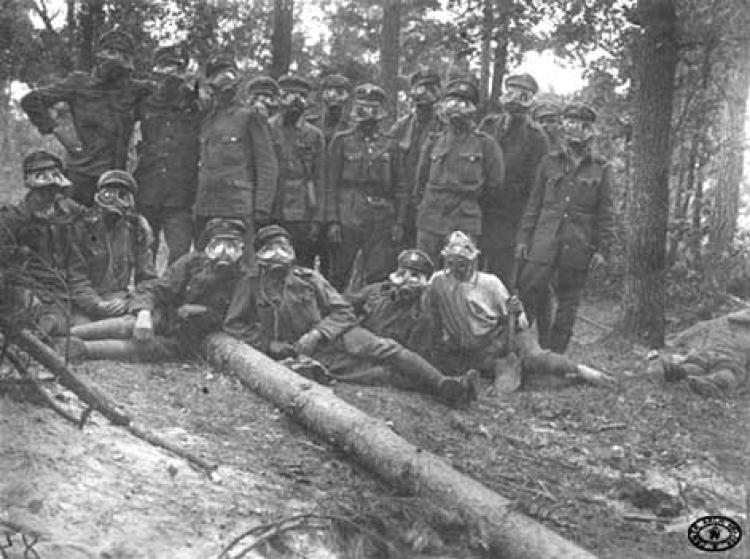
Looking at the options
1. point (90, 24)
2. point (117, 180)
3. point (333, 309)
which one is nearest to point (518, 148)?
point (333, 309)

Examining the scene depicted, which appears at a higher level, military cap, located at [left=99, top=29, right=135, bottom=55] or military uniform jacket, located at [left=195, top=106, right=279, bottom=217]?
military cap, located at [left=99, top=29, right=135, bottom=55]

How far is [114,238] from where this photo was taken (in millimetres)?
7871

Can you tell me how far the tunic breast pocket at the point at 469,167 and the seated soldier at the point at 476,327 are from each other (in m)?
0.78

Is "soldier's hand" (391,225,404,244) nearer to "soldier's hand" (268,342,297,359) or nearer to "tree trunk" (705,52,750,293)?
"soldier's hand" (268,342,297,359)

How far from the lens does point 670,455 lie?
21.3 feet

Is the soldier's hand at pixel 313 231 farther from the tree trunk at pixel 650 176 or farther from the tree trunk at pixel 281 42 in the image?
the tree trunk at pixel 281 42

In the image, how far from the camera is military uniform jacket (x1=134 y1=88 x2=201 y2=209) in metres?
8.27

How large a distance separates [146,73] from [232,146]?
474 centimetres

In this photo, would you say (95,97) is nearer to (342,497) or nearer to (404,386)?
(404,386)

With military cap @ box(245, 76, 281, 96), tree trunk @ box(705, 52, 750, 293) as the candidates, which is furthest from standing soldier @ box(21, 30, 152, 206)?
tree trunk @ box(705, 52, 750, 293)

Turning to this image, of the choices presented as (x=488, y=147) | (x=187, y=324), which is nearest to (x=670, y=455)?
(x=488, y=147)

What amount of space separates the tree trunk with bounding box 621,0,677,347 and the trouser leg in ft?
3.62

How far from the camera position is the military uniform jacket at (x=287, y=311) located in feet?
24.8

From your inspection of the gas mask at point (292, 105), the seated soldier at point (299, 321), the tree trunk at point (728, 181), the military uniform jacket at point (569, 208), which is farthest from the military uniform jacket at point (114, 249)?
the tree trunk at point (728, 181)
